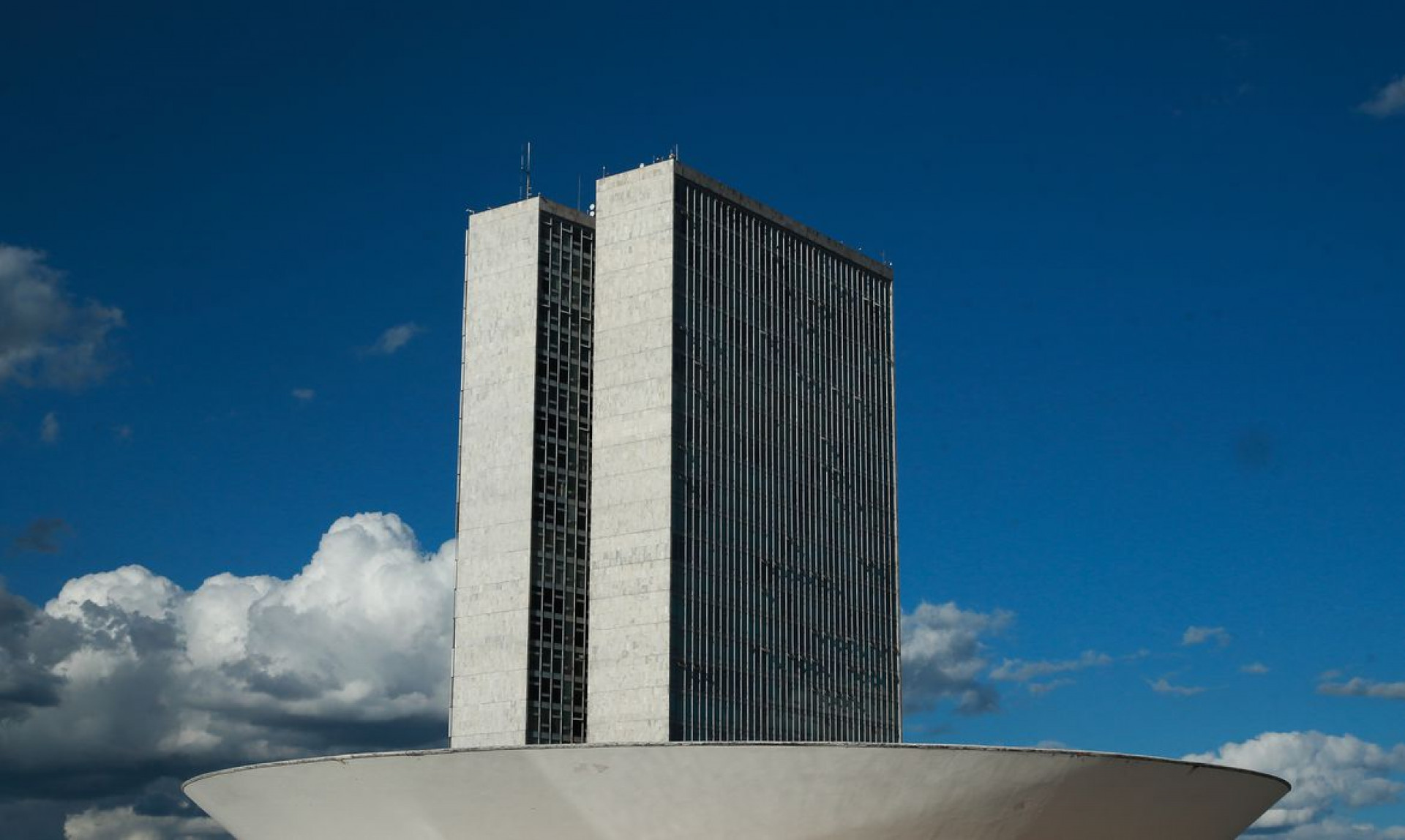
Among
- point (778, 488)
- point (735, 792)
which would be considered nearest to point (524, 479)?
point (778, 488)

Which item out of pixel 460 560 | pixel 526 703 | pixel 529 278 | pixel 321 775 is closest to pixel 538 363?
pixel 529 278

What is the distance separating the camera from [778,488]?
124375 mm

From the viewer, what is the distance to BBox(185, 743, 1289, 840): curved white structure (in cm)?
7388

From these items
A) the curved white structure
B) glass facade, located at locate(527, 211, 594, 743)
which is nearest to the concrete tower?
glass facade, located at locate(527, 211, 594, 743)

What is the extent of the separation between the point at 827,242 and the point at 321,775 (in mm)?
65960

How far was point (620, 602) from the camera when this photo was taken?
378ft

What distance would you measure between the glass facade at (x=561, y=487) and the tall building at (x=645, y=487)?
11 centimetres

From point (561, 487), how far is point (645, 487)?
5.36m

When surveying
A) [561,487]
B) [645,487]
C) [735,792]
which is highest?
[561,487]

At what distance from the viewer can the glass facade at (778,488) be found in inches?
4587

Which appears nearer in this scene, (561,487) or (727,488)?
(561,487)

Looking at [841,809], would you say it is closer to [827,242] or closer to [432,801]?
[432,801]

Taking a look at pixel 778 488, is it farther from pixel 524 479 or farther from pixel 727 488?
pixel 524 479

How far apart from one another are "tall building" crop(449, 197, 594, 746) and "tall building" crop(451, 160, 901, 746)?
12cm
